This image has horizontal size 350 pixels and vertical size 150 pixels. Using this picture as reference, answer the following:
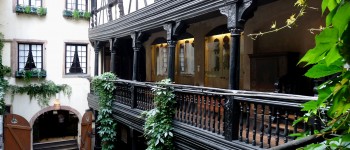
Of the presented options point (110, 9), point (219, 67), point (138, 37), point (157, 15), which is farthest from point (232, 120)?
point (110, 9)

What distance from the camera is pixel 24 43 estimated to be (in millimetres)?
13719

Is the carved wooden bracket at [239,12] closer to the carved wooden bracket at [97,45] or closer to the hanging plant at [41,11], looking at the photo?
the carved wooden bracket at [97,45]

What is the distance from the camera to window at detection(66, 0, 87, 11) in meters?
14.7

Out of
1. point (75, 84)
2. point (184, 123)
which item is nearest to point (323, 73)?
point (184, 123)

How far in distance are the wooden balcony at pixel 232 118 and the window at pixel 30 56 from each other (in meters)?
8.06


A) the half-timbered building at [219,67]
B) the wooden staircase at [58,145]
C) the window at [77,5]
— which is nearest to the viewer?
the half-timbered building at [219,67]

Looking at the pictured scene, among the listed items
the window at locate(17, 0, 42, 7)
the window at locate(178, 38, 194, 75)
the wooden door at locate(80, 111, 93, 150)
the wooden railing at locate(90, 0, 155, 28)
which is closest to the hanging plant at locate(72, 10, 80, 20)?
the wooden railing at locate(90, 0, 155, 28)

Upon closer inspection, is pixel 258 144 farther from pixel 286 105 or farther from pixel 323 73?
pixel 323 73

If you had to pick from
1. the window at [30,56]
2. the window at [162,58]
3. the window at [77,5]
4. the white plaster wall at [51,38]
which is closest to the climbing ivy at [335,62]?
the window at [162,58]

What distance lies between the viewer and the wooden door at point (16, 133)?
1252 cm

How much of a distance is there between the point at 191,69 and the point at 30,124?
8.30 metres

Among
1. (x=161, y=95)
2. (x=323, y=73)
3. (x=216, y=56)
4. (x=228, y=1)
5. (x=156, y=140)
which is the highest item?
(x=228, y=1)

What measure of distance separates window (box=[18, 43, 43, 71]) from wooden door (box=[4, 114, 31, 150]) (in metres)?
2.45

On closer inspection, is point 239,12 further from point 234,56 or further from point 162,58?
point 162,58
